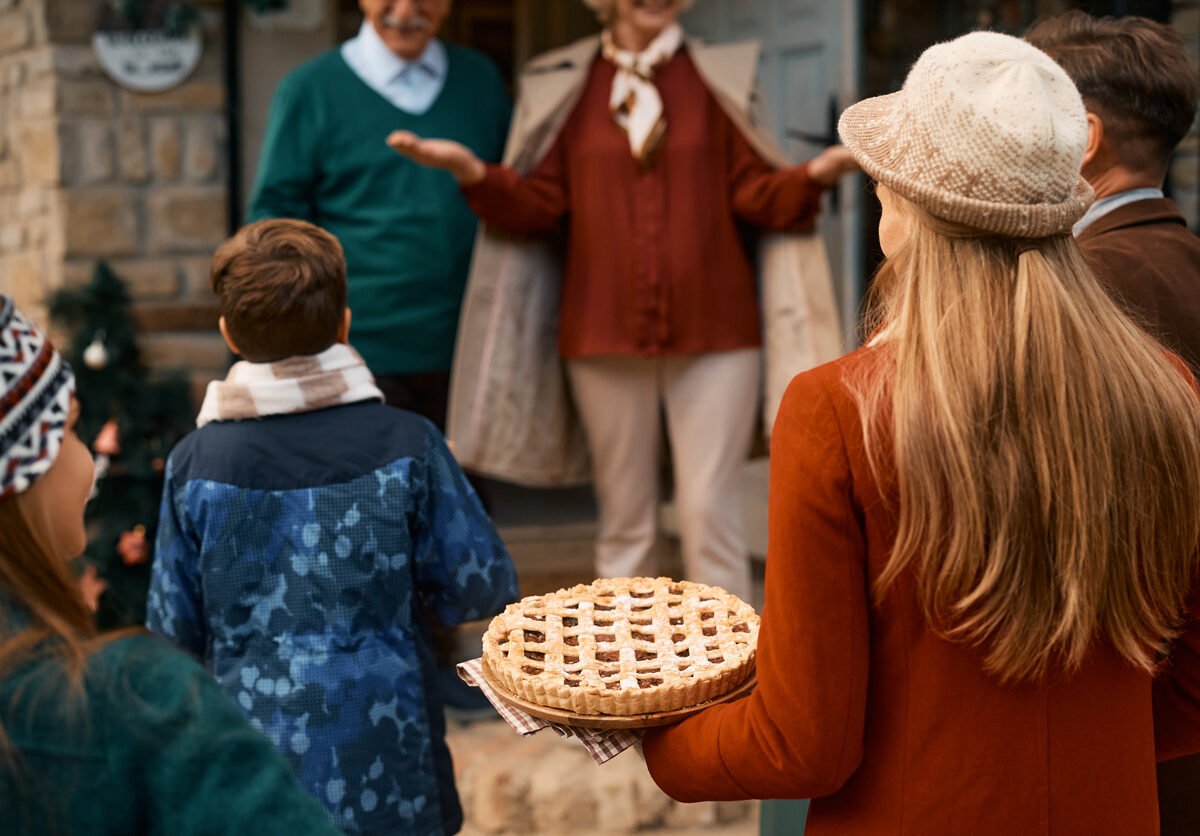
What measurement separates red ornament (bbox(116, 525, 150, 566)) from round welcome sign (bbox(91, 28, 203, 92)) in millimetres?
1462

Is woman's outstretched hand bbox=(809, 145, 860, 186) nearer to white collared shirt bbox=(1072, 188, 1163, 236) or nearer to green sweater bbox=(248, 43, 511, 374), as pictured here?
green sweater bbox=(248, 43, 511, 374)

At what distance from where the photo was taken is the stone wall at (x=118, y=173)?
3.84m

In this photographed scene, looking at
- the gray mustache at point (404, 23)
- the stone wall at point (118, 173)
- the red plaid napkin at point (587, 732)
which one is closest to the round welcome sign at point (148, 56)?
the stone wall at point (118, 173)

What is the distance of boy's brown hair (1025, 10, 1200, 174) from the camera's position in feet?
5.89

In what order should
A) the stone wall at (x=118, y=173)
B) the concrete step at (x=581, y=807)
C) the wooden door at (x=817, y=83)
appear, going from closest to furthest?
the concrete step at (x=581, y=807) < the stone wall at (x=118, y=173) < the wooden door at (x=817, y=83)

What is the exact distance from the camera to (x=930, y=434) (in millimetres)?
1046

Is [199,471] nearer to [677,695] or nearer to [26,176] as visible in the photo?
[677,695]

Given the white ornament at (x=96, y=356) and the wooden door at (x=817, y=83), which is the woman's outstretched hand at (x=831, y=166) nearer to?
the wooden door at (x=817, y=83)

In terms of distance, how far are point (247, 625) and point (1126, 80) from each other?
5.10 feet

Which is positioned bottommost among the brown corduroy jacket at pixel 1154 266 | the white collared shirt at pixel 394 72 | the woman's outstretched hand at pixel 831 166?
the woman's outstretched hand at pixel 831 166

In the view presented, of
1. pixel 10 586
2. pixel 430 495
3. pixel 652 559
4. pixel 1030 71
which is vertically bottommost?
pixel 652 559

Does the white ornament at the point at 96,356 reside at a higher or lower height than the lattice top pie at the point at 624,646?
lower

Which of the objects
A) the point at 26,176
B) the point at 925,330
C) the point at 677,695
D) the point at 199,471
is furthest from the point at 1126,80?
the point at 26,176

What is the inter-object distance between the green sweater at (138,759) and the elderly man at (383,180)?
2.25 meters
